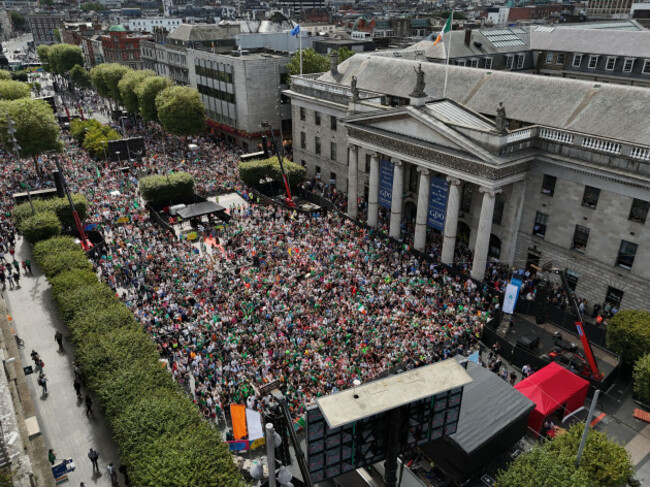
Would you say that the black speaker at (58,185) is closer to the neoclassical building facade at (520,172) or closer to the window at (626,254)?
the neoclassical building facade at (520,172)

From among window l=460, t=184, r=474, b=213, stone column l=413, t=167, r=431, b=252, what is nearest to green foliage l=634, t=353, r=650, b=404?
window l=460, t=184, r=474, b=213

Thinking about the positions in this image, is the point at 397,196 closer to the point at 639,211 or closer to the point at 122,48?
the point at 639,211

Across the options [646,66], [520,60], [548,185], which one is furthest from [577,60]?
[548,185]

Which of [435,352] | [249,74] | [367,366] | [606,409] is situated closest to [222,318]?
[367,366]

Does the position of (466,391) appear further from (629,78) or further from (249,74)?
(249,74)

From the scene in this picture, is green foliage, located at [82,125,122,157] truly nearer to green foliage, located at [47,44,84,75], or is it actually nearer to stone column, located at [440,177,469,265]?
stone column, located at [440,177,469,265]

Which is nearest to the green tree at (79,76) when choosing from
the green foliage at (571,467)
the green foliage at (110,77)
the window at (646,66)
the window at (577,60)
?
the green foliage at (110,77)
